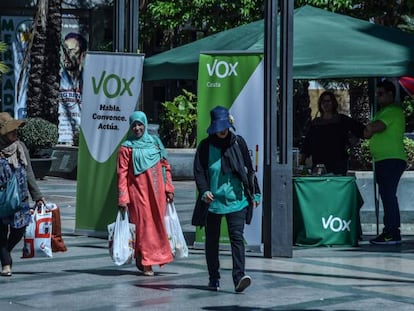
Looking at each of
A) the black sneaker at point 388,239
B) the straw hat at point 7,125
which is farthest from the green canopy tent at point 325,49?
the straw hat at point 7,125

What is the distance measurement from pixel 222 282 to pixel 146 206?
1159 mm

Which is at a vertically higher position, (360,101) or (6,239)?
(360,101)

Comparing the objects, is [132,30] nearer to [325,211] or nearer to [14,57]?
[325,211]

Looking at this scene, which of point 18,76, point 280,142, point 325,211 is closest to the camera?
point 280,142

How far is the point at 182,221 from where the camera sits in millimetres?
16234

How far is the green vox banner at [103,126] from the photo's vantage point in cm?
1340

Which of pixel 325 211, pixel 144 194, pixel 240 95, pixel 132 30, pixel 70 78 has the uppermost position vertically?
pixel 70 78

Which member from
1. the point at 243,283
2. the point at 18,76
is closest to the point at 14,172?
the point at 243,283

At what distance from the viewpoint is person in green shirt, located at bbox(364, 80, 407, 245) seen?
13344mm

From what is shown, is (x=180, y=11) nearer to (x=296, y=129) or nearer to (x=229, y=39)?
(x=296, y=129)

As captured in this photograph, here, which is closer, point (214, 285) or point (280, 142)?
point (214, 285)

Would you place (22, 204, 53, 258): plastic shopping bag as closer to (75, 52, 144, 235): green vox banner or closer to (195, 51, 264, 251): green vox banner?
(195, 51, 264, 251): green vox banner

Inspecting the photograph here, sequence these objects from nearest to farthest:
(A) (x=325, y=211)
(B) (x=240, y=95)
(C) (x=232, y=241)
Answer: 1. (C) (x=232, y=241)
2. (B) (x=240, y=95)
3. (A) (x=325, y=211)

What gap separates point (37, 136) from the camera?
25391 mm
